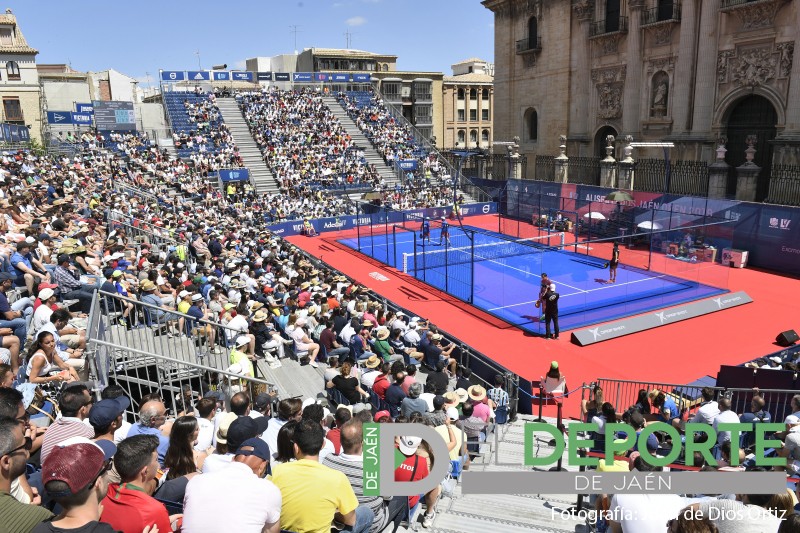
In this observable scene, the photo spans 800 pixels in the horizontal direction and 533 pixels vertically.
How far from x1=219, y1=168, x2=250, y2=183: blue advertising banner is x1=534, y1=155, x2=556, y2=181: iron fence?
2214cm

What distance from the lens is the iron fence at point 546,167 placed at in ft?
143

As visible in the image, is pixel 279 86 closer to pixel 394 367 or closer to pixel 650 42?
pixel 650 42

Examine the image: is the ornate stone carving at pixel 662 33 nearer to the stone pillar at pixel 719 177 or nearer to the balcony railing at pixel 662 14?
the balcony railing at pixel 662 14

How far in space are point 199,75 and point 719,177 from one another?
42.8 metres

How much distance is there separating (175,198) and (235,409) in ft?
98.3

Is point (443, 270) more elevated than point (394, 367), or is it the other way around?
point (394, 367)

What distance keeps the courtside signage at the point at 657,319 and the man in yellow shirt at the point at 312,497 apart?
14.8 meters

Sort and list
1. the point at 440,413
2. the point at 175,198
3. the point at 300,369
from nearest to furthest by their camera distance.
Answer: the point at 440,413, the point at 300,369, the point at 175,198

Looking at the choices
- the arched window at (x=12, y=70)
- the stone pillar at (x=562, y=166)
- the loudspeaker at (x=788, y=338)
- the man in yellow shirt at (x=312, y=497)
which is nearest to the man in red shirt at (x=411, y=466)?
the man in yellow shirt at (x=312, y=497)

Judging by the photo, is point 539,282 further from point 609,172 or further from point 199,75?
point 199,75

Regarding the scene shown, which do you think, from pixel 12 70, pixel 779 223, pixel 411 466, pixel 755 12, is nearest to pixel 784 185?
pixel 779 223

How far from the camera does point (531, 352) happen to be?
17.8 m

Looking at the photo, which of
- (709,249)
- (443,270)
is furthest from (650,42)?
(443,270)

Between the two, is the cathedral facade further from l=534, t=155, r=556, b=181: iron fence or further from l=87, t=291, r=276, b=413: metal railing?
l=87, t=291, r=276, b=413: metal railing
